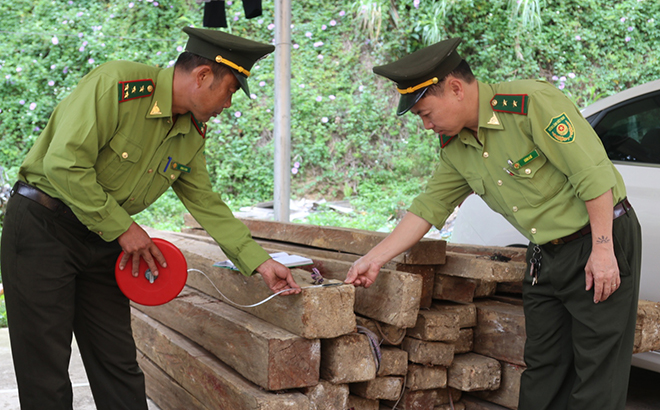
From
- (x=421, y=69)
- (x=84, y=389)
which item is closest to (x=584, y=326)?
(x=421, y=69)

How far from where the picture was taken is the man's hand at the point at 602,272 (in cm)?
213

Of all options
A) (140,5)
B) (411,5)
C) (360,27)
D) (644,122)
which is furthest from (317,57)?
(644,122)

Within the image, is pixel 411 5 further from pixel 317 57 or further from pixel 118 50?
pixel 118 50

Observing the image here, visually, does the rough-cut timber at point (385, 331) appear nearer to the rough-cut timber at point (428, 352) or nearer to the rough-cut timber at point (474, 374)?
the rough-cut timber at point (428, 352)

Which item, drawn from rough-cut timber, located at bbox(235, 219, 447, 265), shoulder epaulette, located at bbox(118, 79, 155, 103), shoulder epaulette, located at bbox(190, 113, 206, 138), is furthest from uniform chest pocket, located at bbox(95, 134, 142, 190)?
rough-cut timber, located at bbox(235, 219, 447, 265)

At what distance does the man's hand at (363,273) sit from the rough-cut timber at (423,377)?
51 centimetres

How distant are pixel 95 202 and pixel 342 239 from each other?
1.58m

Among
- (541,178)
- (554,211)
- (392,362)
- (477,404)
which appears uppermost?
(541,178)

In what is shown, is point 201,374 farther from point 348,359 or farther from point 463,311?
point 463,311

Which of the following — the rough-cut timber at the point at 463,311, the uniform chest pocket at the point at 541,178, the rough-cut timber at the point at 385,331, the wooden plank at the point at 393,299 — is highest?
the uniform chest pocket at the point at 541,178

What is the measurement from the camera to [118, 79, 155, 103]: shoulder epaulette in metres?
2.29

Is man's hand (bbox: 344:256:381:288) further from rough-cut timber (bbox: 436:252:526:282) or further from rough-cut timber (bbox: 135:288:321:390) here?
rough-cut timber (bbox: 436:252:526:282)

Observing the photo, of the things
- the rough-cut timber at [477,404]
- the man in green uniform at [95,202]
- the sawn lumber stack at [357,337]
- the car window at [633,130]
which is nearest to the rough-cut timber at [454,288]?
the sawn lumber stack at [357,337]

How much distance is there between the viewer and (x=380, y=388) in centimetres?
273
